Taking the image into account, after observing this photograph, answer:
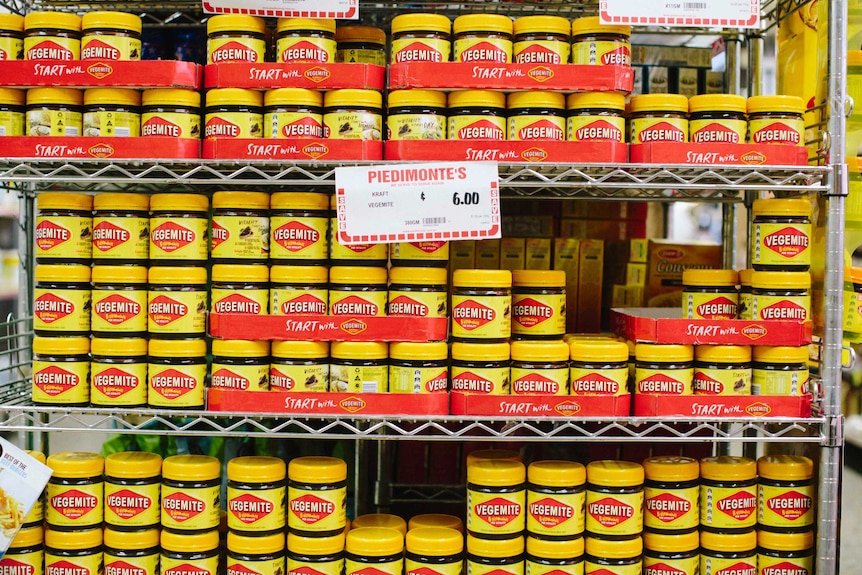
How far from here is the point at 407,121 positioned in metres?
1.80

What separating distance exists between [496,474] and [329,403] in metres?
0.43

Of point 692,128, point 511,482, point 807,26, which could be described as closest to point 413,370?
point 511,482

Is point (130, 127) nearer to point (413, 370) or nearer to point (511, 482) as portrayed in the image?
point (413, 370)

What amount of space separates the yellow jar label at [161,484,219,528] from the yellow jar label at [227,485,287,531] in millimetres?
61

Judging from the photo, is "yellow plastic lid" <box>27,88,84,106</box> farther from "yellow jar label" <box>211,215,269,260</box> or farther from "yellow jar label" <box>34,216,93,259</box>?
"yellow jar label" <box>211,215,269,260</box>

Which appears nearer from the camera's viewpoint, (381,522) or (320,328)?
(320,328)

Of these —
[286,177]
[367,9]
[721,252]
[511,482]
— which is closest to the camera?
[511,482]

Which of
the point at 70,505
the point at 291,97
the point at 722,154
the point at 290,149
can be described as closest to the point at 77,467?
the point at 70,505

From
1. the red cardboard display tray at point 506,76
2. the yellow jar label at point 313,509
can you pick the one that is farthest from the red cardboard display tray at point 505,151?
the yellow jar label at point 313,509

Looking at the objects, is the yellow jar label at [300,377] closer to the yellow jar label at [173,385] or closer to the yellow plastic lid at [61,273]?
the yellow jar label at [173,385]

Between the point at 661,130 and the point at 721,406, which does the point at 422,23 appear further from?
the point at 721,406

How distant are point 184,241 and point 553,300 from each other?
90cm

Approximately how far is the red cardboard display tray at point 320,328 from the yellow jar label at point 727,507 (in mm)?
771

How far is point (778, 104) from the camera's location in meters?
1.83
